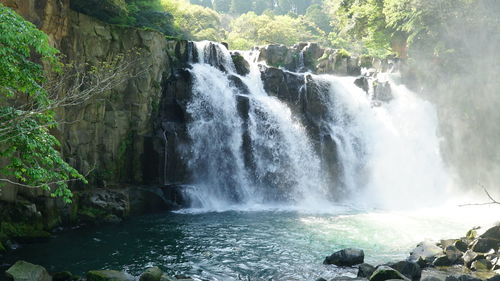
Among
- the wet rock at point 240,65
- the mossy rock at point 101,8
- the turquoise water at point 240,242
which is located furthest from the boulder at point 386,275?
the wet rock at point 240,65

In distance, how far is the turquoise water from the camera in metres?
12.4

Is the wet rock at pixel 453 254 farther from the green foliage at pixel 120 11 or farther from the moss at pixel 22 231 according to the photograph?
the green foliage at pixel 120 11

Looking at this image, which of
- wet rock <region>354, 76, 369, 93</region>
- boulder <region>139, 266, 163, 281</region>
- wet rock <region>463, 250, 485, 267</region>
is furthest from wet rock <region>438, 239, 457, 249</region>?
wet rock <region>354, 76, 369, 93</region>

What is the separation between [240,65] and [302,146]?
24.3 feet

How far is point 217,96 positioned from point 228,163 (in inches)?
163

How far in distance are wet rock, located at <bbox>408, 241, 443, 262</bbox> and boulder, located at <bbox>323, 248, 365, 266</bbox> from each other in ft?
4.90

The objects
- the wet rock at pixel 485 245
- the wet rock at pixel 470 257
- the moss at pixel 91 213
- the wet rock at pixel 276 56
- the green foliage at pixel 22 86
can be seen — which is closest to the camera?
the green foliage at pixel 22 86

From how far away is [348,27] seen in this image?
3584 centimetres

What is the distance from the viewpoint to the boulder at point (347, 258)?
488 inches

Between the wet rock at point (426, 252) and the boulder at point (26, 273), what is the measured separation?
10135 millimetres

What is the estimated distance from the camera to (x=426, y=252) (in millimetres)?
12734

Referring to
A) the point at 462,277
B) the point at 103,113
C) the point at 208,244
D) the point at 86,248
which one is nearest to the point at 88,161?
the point at 103,113

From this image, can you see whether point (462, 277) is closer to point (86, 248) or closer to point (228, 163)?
point (86, 248)

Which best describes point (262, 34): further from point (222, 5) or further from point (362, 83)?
point (222, 5)
